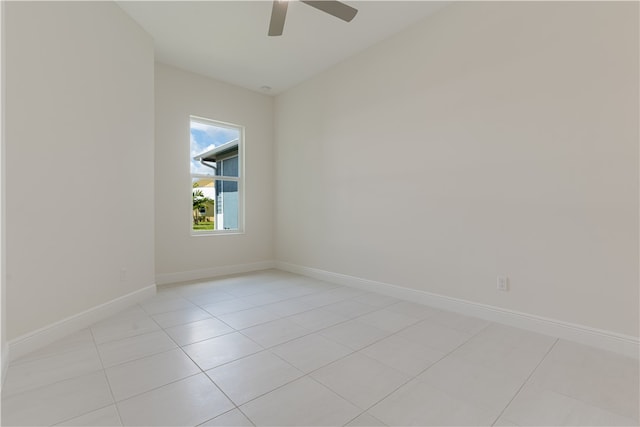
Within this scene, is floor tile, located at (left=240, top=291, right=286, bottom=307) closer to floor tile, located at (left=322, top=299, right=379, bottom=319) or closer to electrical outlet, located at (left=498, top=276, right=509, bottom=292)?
floor tile, located at (left=322, top=299, right=379, bottom=319)

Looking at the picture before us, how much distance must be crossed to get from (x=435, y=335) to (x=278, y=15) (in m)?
2.90

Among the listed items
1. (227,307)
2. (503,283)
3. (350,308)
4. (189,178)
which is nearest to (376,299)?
(350,308)

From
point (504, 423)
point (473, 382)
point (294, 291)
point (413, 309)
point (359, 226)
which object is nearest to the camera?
point (504, 423)

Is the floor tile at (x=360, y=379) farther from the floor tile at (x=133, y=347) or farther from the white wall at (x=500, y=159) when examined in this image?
the white wall at (x=500, y=159)

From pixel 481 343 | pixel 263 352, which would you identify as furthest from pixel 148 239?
pixel 481 343

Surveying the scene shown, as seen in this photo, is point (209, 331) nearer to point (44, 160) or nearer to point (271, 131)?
point (44, 160)

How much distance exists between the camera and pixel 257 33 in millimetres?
3389

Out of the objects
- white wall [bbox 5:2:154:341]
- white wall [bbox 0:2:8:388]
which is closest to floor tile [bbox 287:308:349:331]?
white wall [bbox 5:2:154:341]

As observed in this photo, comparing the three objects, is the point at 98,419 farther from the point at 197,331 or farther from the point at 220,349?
the point at 197,331

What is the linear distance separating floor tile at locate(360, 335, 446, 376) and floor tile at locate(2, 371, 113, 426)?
1.59 m

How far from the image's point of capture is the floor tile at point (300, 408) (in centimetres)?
141

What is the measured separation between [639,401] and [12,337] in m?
3.76

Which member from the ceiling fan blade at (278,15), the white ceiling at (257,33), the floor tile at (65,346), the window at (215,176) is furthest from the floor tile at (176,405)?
the white ceiling at (257,33)

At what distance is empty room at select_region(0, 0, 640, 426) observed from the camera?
1.67 meters
